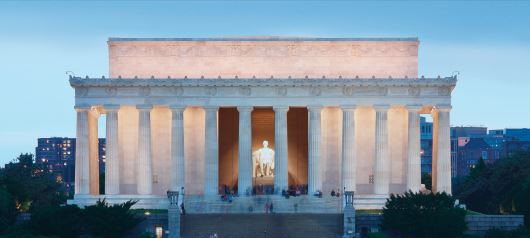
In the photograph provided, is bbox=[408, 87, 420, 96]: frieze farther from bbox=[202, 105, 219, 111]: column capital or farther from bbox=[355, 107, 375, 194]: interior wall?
bbox=[202, 105, 219, 111]: column capital

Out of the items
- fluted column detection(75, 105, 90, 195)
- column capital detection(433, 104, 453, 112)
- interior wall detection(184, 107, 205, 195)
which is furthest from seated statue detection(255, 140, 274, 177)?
column capital detection(433, 104, 453, 112)

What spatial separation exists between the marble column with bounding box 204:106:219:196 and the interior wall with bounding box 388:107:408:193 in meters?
17.2

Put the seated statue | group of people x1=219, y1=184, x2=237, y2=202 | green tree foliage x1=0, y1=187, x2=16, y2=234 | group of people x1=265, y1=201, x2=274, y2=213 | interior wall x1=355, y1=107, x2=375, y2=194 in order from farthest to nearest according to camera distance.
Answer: the seated statue, interior wall x1=355, y1=107, x2=375, y2=194, group of people x1=219, y1=184, x2=237, y2=202, group of people x1=265, y1=201, x2=274, y2=213, green tree foliage x1=0, y1=187, x2=16, y2=234

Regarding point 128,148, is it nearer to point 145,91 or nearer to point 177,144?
point 177,144

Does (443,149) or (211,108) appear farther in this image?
(443,149)

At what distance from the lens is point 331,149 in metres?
116

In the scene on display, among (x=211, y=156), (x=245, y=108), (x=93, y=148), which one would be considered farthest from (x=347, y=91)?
(x=93, y=148)

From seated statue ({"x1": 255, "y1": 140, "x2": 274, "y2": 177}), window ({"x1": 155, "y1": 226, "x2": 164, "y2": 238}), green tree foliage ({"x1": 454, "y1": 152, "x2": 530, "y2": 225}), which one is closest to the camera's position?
window ({"x1": 155, "y1": 226, "x2": 164, "y2": 238})

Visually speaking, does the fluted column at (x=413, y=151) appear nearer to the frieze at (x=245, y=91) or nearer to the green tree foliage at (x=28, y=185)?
the frieze at (x=245, y=91)

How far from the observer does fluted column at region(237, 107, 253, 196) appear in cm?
11275

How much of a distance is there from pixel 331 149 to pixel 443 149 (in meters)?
11.1

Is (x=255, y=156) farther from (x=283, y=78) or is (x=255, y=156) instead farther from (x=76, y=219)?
(x=76, y=219)

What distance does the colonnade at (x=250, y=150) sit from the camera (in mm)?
112688

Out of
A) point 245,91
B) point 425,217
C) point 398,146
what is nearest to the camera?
point 425,217
